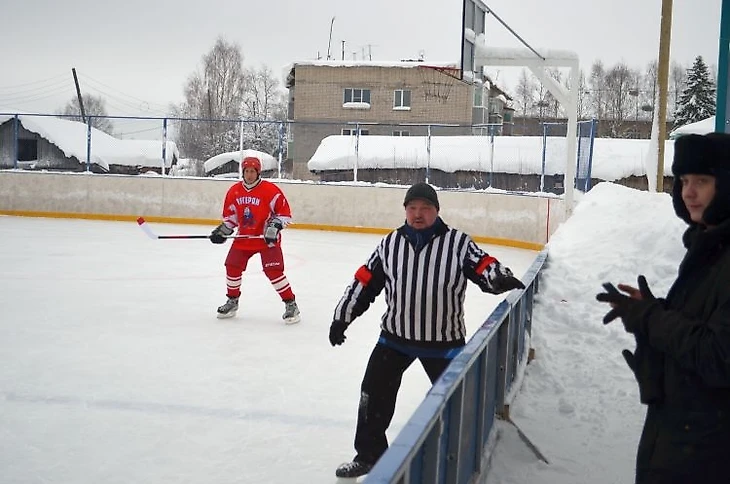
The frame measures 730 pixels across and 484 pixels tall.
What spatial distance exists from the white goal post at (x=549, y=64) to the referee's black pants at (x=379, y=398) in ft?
22.9

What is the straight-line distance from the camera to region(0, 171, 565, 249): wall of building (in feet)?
43.9

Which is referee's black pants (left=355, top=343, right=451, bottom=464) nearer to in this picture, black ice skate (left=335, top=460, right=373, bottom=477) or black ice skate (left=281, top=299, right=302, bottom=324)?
black ice skate (left=335, top=460, right=373, bottom=477)

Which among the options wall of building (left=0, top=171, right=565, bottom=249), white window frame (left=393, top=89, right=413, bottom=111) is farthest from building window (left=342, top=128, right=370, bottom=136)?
white window frame (left=393, top=89, right=413, bottom=111)

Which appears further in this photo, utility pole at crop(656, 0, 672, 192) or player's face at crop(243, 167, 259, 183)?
utility pole at crop(656, 0, 672, 192)

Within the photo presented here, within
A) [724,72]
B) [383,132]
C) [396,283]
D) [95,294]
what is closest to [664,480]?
[396,283]

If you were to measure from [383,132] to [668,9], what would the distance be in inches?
260

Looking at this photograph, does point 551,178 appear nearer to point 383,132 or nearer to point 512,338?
point 383,132

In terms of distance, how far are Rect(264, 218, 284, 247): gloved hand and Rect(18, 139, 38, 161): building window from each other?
15.5m

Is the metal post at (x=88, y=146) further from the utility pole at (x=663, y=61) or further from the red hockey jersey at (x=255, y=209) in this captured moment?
the utility pole at (x=663, y=61)

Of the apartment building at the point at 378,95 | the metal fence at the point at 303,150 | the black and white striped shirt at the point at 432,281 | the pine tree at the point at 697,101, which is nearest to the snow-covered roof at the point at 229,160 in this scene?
the metal fence at the point at 303,150

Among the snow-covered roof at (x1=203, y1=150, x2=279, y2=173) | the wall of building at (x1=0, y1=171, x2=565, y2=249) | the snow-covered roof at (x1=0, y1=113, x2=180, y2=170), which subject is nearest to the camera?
the wall of building at (x1=0, y1=171, x2=565, y2=249)

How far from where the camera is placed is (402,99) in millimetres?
33312

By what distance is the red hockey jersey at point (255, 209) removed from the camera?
6.38 meters

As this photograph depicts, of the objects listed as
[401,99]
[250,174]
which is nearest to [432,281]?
[250,174]
